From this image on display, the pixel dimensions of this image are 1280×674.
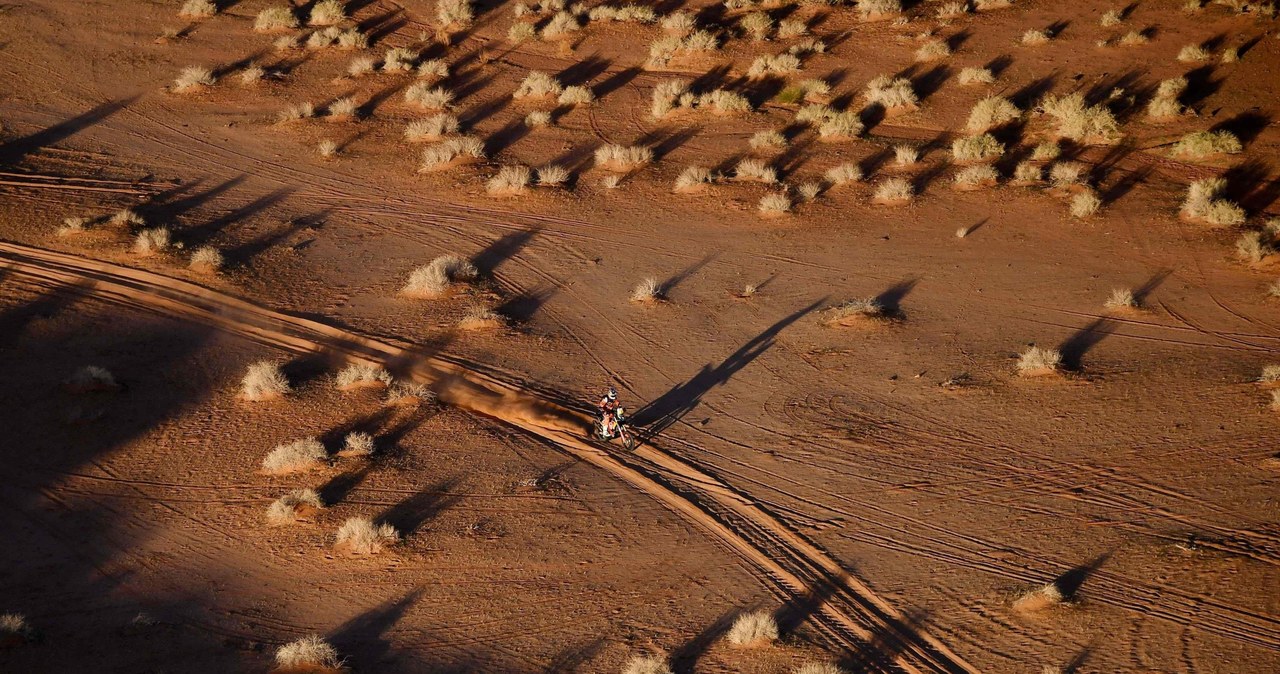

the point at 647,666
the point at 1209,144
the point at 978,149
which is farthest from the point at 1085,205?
the point at 647,666

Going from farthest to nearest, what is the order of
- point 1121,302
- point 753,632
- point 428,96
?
point 428,96 < point 1121,302 < point 753,632

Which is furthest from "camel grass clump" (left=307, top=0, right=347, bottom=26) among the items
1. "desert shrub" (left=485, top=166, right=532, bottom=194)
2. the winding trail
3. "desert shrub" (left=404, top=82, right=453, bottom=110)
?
the winding trail

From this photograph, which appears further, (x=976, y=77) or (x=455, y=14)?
(x=455, y=14)

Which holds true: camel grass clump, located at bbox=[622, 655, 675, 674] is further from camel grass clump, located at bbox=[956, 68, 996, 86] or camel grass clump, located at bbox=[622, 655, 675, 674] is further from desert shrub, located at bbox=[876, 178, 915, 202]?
camel grass clump, located at bbox=[956, 68, 996, 86]

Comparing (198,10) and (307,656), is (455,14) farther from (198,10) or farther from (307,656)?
(307,656)

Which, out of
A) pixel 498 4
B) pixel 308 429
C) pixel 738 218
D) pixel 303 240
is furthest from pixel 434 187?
pixel 498 4

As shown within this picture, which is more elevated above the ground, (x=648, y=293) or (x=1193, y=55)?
(x=1193, y=55)
